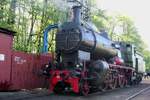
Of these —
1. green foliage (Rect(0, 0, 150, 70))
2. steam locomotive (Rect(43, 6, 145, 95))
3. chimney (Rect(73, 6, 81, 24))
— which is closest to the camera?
steam locomotive (Rect(43, 6, 145, 95))

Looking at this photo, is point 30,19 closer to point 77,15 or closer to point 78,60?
point 77,15

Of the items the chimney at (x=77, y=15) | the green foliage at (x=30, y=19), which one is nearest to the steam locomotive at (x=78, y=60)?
the chimney at (x=77, y=15)

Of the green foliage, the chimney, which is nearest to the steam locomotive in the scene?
the chimney

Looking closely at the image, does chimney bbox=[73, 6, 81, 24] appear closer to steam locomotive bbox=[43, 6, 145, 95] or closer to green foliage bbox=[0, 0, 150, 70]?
steam locomotive bbox=[43, 6, 145, 95]

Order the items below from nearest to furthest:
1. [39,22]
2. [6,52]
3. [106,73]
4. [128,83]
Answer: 1. [6,52]
2. [106,73]
3. [128,83]
4. [39,22]

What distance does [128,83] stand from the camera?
30.7m

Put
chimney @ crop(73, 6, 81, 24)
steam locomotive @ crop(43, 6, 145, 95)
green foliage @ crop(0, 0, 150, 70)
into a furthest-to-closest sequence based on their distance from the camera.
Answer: green foliage @ crop(0, 0, 150, 70)
chimney @ crop(73, 6, 81, 24)
steam locomotive @ crop(43, 6, 145, 95)

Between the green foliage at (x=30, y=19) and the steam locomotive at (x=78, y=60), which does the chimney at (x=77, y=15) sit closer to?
the steam locomotive at (x=78, y=60)

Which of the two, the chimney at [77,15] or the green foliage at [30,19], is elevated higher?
the green foliage at [30,19]

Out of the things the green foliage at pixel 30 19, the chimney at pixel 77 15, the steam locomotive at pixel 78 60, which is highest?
the green foliage at pixel 30 19

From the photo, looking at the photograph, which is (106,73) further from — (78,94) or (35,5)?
(35,5)

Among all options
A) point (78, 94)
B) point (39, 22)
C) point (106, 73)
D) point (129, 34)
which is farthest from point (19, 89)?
point (129, 34)

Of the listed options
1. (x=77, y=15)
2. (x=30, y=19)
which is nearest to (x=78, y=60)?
(x=77, y=15)

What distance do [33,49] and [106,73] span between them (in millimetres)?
15014
